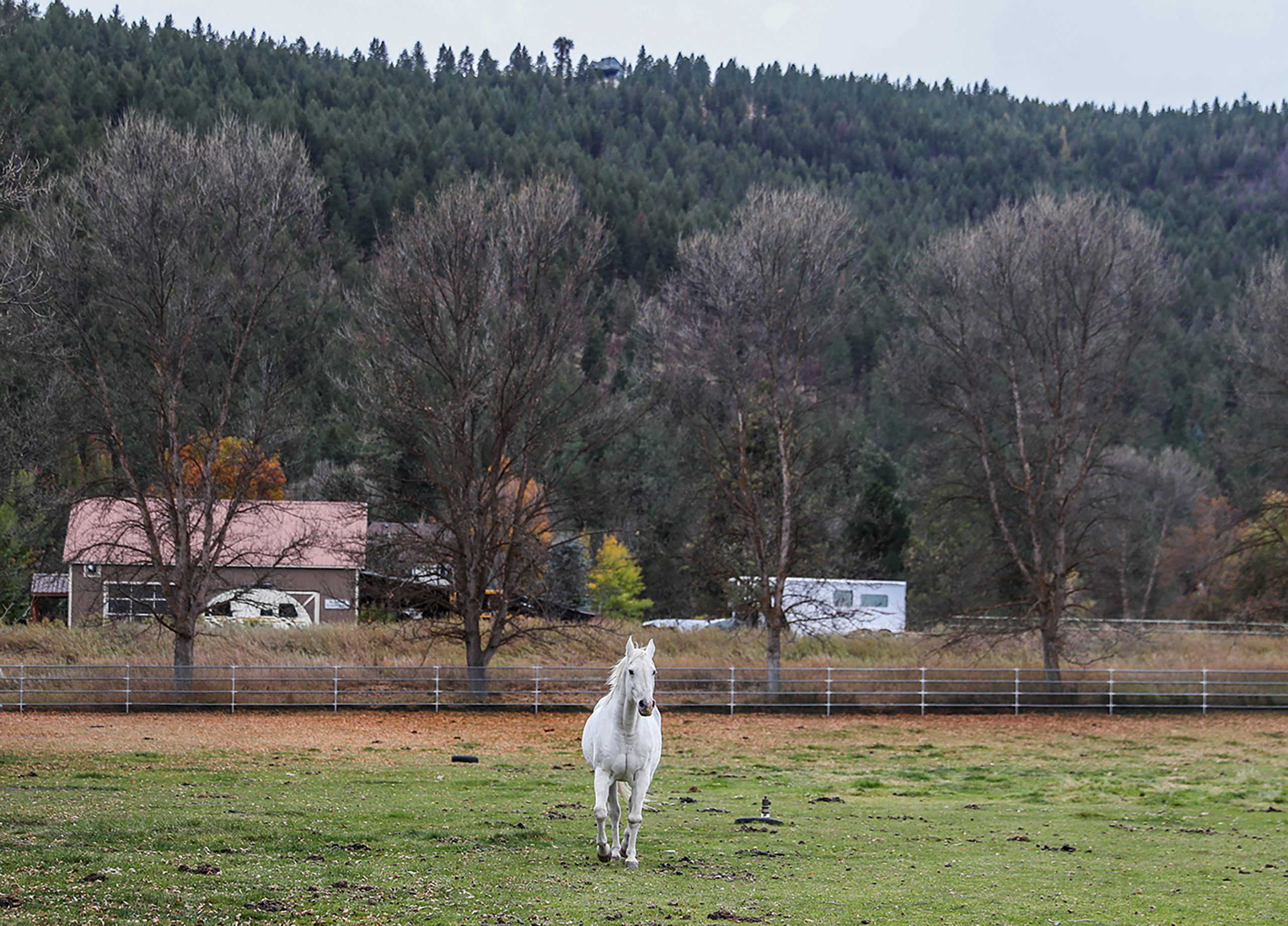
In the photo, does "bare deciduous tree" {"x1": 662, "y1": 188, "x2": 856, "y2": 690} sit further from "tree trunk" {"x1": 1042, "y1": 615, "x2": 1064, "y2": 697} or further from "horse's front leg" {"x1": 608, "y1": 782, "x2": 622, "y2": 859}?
"horse's front leg" {"x1": 608, "y1": 782, "x2": 622, "y2": 859}

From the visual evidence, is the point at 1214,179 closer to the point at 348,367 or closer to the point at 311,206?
the point at 348,367

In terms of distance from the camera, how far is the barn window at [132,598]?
25.9 meters

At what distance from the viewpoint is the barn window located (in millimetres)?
25891

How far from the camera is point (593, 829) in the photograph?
12203mm

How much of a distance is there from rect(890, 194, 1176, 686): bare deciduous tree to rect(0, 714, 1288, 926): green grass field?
25.9ft

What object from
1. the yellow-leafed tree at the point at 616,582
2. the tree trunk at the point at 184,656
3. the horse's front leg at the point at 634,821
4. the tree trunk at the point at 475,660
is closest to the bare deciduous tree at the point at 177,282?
the tree trunk at the point at 184,656

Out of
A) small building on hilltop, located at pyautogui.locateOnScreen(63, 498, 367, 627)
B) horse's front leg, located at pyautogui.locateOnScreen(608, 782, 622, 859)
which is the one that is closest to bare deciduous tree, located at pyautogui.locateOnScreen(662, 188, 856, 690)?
small building on hilltop, located at pyautogui.locateOnScreen(63, 498, 367, 627)

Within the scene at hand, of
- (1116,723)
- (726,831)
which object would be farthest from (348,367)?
(726,831)

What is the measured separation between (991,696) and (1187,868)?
62.8 ft

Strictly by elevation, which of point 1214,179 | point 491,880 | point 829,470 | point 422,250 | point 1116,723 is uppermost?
point 1214,179

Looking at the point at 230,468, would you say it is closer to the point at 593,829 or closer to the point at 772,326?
the point at 772,326

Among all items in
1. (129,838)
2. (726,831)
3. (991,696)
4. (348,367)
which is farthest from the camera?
(348,367)

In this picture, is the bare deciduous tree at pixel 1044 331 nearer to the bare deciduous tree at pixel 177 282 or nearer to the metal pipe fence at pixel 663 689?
the metal pipe fence at pixel 663 689

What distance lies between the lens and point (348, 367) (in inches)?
2530
